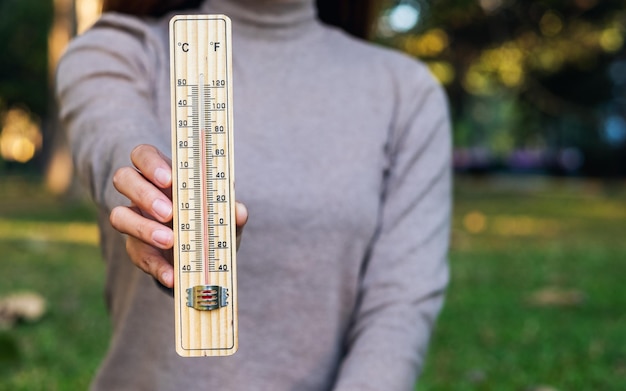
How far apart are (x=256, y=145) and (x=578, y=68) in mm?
21868

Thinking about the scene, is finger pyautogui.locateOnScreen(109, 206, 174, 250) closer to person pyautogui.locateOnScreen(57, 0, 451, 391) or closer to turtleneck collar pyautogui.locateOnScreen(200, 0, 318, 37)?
person pyautogui.locateOnScreen(57, 0, 451, 391)

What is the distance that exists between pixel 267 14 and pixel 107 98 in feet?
1.66

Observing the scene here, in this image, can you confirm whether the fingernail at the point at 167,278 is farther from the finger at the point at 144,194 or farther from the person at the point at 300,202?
the person at the point at 300,202

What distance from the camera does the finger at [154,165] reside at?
1.10 m

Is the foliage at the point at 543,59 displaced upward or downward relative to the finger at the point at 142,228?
downward

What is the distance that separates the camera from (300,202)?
1847 millimetres

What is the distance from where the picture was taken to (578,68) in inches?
890

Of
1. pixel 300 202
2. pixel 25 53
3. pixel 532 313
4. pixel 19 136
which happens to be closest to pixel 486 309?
pixel 532 313

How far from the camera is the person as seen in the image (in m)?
1.77

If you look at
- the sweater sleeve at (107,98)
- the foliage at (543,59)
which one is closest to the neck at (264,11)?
the sweater sleeve at (107,98)

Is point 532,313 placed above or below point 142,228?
below

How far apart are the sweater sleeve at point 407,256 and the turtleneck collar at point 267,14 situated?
0.26m

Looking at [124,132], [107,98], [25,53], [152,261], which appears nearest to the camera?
[152,261]

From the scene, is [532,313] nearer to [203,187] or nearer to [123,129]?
[123,129]
